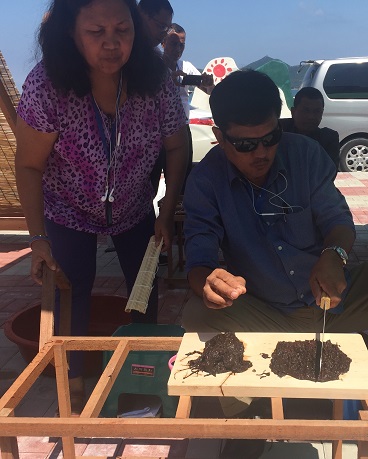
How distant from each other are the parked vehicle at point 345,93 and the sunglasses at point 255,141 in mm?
7374

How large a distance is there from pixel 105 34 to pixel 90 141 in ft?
1.21

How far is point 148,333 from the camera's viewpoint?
7.95 ft

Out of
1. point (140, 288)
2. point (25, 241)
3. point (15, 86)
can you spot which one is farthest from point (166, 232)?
point (25, 241)

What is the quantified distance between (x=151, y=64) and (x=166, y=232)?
0.63 m

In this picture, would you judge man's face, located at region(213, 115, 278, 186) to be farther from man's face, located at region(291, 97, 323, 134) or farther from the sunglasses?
man's face, located at region(291, 97, 323, 134)

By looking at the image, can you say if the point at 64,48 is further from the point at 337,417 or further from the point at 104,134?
the point at 337,417

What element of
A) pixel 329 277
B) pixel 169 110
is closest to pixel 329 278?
pixel 329 277

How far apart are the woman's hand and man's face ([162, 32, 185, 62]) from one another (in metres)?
2.48

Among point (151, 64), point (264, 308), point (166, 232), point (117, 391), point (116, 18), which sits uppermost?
point (116, 18)

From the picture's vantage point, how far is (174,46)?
4082 millimetres

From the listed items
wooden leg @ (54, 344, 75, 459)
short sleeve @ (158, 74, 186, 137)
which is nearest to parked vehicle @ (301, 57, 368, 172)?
short sleeve @ (158, 74, 186, 137)

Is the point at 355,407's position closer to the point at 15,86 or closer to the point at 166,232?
the point at 166,232

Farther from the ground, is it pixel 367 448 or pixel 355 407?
pixel 367 448

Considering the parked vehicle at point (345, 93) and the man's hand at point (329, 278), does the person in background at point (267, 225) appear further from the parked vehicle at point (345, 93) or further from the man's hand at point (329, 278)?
the parked vehicle at point (345, 93)
